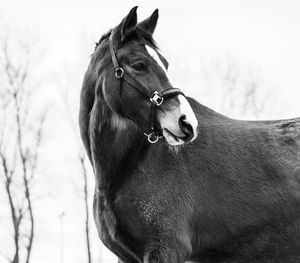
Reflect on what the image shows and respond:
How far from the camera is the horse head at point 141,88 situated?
5312mm

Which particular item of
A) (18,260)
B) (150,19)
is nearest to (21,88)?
(18,260)

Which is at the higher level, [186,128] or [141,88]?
[141,88]

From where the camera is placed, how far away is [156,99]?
17.9 ft

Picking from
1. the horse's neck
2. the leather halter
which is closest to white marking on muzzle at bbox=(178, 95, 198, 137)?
the leather halter

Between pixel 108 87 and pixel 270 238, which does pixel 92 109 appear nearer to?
pixel 108 87

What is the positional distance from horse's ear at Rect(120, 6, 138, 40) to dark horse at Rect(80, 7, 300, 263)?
1 centimetres

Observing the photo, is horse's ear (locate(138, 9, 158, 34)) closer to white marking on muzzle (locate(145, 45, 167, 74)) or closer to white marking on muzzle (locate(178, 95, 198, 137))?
white marking on muzzle (locate(145, 45, 167, 74))

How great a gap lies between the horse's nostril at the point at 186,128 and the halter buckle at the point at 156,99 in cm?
35

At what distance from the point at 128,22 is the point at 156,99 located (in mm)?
1107

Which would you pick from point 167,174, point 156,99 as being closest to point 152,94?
point 156,99

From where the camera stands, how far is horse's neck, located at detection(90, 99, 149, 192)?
5824 mm

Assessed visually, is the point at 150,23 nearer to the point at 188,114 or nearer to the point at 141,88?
the point at 141,88

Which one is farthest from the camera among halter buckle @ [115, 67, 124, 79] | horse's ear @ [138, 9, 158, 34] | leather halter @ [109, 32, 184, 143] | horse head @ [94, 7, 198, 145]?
horse's ear @ [138, 9, 158, 34]

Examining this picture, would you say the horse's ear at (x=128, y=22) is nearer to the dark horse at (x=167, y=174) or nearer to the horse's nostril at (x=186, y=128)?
the dark horse at (x=167, y=174)
